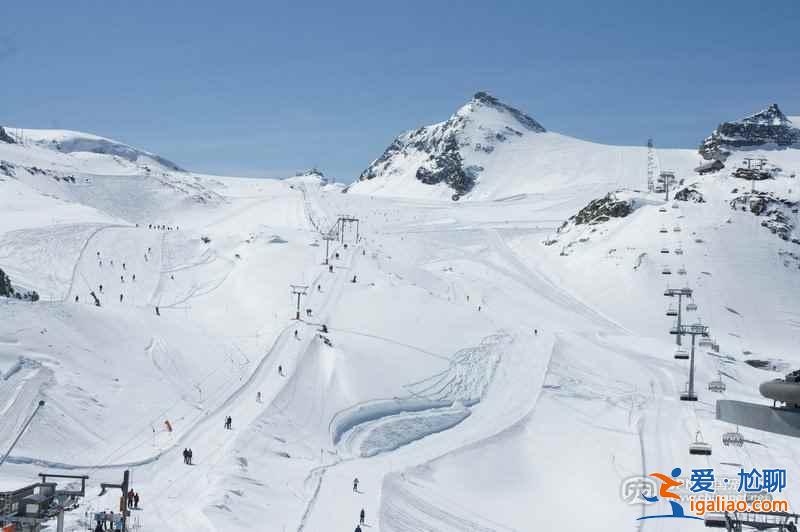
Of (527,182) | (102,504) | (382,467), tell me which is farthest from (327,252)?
(527,182)

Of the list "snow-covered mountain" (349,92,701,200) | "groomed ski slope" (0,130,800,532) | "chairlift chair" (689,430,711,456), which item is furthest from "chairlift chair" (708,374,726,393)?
"snow-covered mountain" (349,92,701,200)

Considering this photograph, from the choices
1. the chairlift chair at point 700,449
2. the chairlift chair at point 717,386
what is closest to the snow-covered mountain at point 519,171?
the chairlift chair at point 717,386

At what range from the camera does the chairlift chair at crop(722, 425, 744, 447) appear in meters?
41.7

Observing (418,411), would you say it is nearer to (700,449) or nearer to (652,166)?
(700,449)

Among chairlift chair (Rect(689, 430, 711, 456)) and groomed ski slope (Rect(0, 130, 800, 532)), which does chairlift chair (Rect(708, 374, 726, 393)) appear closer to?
groomed ski slope (Rect(0, 130, 800, 532))

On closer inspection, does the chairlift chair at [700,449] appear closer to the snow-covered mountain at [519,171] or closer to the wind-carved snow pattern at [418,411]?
the wind-carved snow pattern at [418,411]

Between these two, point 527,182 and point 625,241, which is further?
point 527,182

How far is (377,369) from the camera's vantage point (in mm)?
51406

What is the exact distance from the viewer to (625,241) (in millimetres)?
92875

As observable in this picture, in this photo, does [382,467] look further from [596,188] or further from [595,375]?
[596,188]

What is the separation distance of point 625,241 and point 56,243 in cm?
5708

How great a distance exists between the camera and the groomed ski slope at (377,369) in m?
34.6

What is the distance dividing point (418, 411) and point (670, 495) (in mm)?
15744

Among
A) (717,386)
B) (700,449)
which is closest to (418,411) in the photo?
(700,449)
